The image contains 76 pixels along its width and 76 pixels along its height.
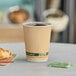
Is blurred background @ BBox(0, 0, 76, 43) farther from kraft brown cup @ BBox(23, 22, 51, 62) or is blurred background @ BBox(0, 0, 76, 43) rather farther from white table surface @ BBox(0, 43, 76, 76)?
kraft brown cup @ BBox(23, 22, 51, 62)

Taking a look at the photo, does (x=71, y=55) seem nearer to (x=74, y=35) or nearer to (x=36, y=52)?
(x=36, y=52)

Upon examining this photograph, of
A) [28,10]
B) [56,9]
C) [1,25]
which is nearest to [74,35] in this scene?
[56,9]

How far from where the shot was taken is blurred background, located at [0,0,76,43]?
304 centimetres

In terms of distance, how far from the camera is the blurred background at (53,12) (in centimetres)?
304

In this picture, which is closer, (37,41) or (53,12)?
(37,41)

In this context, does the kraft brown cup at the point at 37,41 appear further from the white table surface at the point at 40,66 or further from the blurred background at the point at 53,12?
the blurred background at the point at 53,12

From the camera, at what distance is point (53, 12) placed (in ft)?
10.1

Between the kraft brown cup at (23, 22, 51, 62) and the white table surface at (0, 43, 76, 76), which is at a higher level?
the kraft brown cup at (23, 22, 51, 62)

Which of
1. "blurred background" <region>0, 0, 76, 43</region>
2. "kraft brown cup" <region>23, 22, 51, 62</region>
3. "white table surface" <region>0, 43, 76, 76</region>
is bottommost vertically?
"white table surface" <region>0, 43, 76, 76</region>

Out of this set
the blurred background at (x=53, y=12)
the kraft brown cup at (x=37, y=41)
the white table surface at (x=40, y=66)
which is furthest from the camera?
the blurred background at (x=53, y=12)

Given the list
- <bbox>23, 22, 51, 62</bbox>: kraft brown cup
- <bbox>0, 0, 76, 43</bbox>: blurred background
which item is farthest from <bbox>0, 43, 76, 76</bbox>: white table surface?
<bbox>0, 0, 76, 43</bbox>: blurred background

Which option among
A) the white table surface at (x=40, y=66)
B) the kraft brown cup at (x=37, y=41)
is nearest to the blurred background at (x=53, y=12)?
the white table surface at (x=40, y=66)

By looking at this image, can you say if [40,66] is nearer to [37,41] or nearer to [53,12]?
[37,41]

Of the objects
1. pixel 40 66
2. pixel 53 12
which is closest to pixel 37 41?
pixel 40 66
